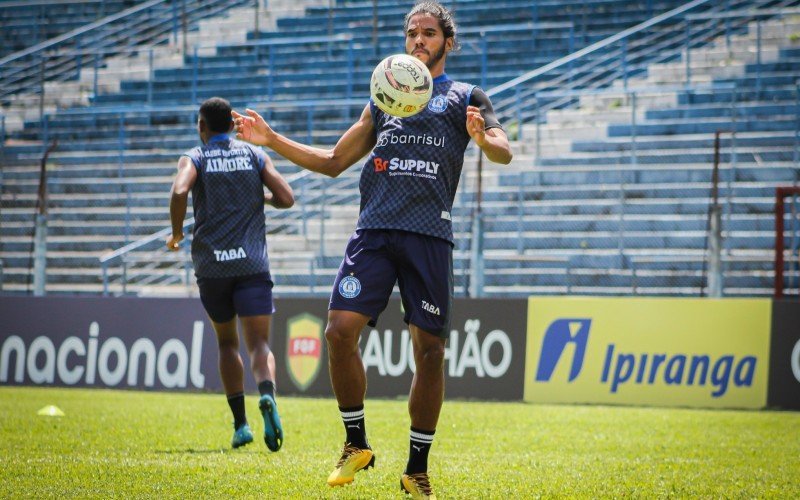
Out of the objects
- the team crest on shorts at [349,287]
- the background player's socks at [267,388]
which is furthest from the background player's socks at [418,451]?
the background player's socks at [267,388]

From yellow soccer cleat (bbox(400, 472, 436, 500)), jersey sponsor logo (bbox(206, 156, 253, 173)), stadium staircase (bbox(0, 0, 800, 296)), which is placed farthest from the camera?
stadium staircase (bbox(0, 0, 800, 296))

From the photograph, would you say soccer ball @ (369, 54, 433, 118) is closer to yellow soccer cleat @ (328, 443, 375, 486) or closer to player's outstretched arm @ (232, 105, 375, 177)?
player's outstretched arm @ (232, 105, 375, 177)

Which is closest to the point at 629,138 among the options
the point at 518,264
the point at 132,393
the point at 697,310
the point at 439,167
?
the point at 518,264

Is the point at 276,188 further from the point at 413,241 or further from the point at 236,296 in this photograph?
the point at 413,241

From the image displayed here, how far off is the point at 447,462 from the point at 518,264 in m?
9.75

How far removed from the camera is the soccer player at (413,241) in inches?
223

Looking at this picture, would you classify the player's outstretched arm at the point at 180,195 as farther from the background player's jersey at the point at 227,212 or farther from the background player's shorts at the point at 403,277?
the background player's shorts at the point at 403,277

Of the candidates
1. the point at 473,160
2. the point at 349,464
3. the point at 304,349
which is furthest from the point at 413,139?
the point at 473,160

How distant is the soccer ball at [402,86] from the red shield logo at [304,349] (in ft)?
25.8

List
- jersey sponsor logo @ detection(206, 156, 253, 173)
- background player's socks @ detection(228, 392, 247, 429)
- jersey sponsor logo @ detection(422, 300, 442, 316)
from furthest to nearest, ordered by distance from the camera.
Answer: jersey sponsor logo @ detection(206, 156, 253, 173) < background player's socks @ detection(228, 392, 247, 429) < jersey sponsor logo @ detection(422, 300, 442, 316)

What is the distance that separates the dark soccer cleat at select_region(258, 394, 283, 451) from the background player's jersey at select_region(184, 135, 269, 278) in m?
0.98

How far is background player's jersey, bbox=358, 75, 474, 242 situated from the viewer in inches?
224

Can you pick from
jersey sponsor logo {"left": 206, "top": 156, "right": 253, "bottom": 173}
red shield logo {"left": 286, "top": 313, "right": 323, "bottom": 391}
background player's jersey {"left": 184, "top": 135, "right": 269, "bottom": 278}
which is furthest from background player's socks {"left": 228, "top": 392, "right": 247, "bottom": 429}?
red shield logo {"left": 286, "top": 313, "right": 323, "bottom": 391}

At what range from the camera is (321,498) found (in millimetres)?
5410
